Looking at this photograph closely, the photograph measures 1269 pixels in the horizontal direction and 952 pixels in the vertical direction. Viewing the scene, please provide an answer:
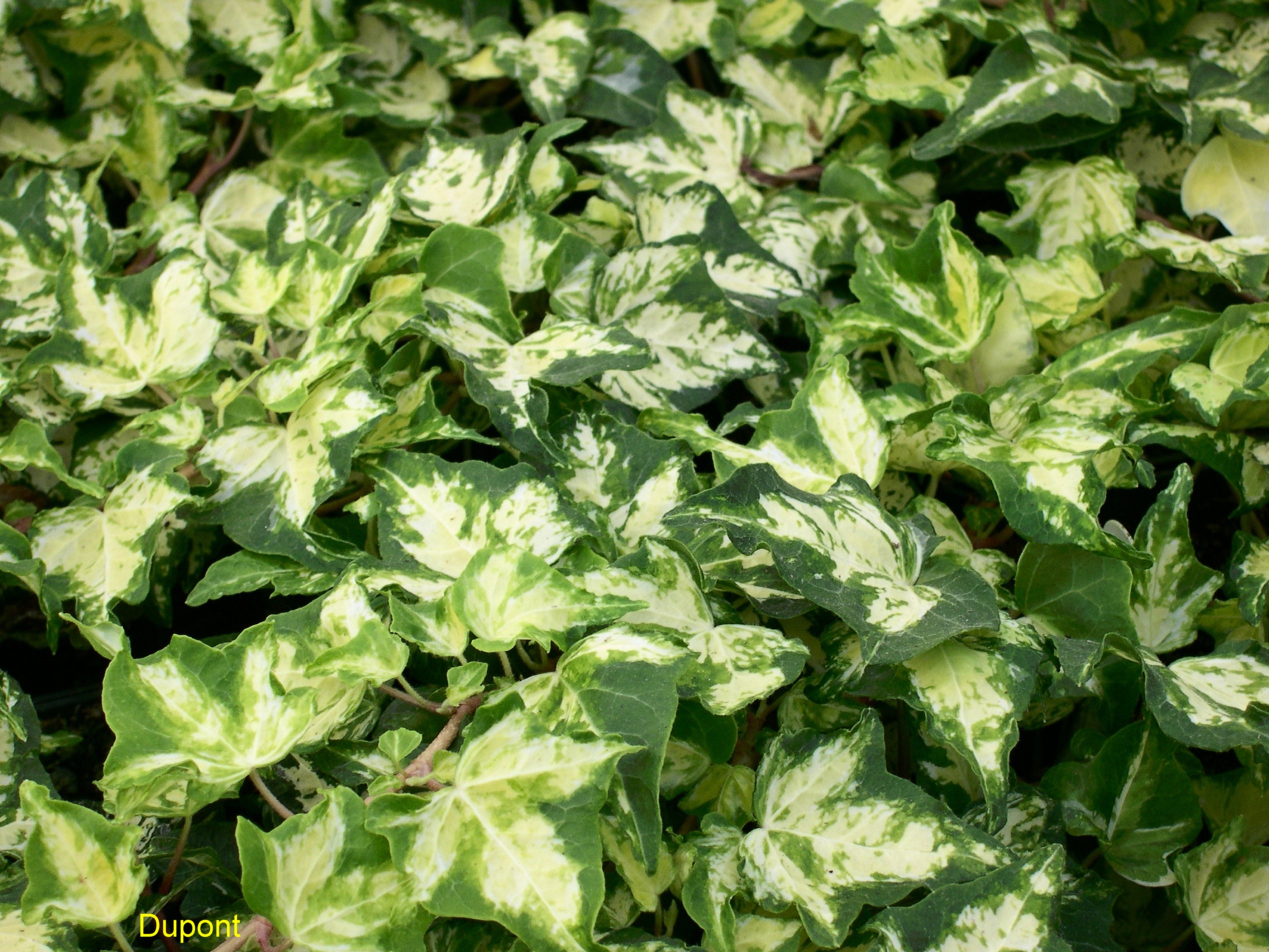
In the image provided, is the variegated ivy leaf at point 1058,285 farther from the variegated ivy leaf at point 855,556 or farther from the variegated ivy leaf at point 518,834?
the variegated ivy leaf at point 518,834

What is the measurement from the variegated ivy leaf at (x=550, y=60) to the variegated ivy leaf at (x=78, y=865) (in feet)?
2.85

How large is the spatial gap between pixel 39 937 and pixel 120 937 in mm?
43

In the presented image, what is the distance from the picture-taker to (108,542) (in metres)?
0.82

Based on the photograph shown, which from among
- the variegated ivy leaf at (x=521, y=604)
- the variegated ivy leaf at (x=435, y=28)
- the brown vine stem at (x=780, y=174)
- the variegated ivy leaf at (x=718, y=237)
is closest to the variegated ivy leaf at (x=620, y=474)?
the variegated ivy leaf at (x=521, y=604)

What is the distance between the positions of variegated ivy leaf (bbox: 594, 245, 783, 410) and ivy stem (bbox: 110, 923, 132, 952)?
1.86ft

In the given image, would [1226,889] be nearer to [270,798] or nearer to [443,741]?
[443,741]

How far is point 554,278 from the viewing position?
969mm

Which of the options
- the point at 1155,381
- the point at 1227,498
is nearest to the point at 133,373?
the point at 1155,381

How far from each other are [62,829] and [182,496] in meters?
0.26

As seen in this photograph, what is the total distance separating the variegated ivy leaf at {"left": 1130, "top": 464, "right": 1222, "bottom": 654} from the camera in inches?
31.6

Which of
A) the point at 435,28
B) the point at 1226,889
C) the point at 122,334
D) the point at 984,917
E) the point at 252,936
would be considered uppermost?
the point at 435,28

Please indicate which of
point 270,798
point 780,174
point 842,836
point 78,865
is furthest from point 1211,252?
point 78,865

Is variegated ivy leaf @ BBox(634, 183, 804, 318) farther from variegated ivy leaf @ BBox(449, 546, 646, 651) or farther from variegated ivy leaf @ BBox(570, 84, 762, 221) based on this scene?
variegated ivy leaf @ BBox(449, 546, 646, 651)

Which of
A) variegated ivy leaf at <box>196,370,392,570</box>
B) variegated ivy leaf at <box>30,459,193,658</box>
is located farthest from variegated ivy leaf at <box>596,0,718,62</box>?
variegated ivy leaf at <box>30,459,193,658</box>
